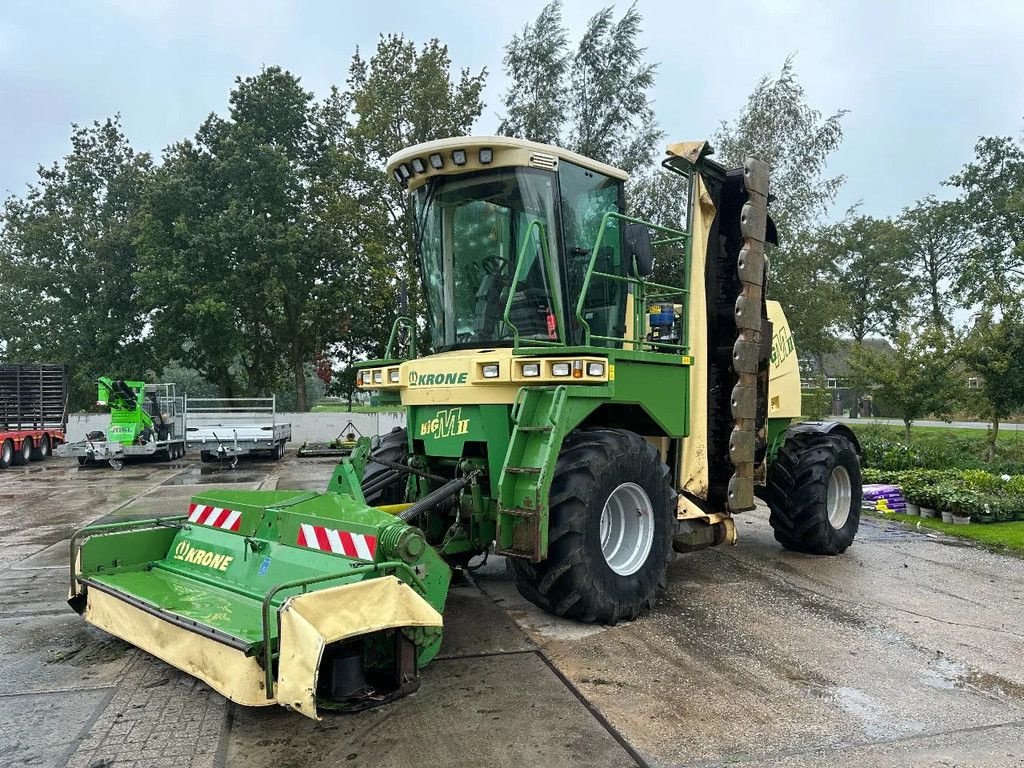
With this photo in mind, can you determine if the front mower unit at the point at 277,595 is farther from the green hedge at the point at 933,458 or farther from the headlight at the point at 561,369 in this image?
the green hedge at the point at 933,458

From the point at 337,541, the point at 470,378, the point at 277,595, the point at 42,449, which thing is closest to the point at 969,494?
the point at 470,378

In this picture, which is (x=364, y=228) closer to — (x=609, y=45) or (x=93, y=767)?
(x=609, y=45)

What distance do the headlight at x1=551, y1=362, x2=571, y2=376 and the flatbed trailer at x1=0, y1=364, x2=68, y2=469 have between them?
2012 cm

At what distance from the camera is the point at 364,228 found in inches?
953

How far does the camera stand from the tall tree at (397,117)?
23000 mm

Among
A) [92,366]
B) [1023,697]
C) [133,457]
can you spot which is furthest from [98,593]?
[92,366]

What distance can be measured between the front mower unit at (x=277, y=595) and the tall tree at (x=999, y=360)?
601 inches

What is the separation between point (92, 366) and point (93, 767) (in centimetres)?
2820

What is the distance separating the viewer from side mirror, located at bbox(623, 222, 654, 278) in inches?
219

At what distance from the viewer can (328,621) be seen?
3412 mm

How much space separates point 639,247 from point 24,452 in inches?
832

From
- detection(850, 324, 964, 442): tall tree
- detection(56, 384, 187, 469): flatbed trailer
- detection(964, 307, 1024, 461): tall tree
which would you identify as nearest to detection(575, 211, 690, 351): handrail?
detection(850, 324, 964, 442): tall tree

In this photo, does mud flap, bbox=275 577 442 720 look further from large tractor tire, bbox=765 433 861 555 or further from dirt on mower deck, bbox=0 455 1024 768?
large tractor tire, bbox=765 433 861 555

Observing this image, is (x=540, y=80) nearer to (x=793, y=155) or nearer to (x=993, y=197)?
(x=793, y=155)
